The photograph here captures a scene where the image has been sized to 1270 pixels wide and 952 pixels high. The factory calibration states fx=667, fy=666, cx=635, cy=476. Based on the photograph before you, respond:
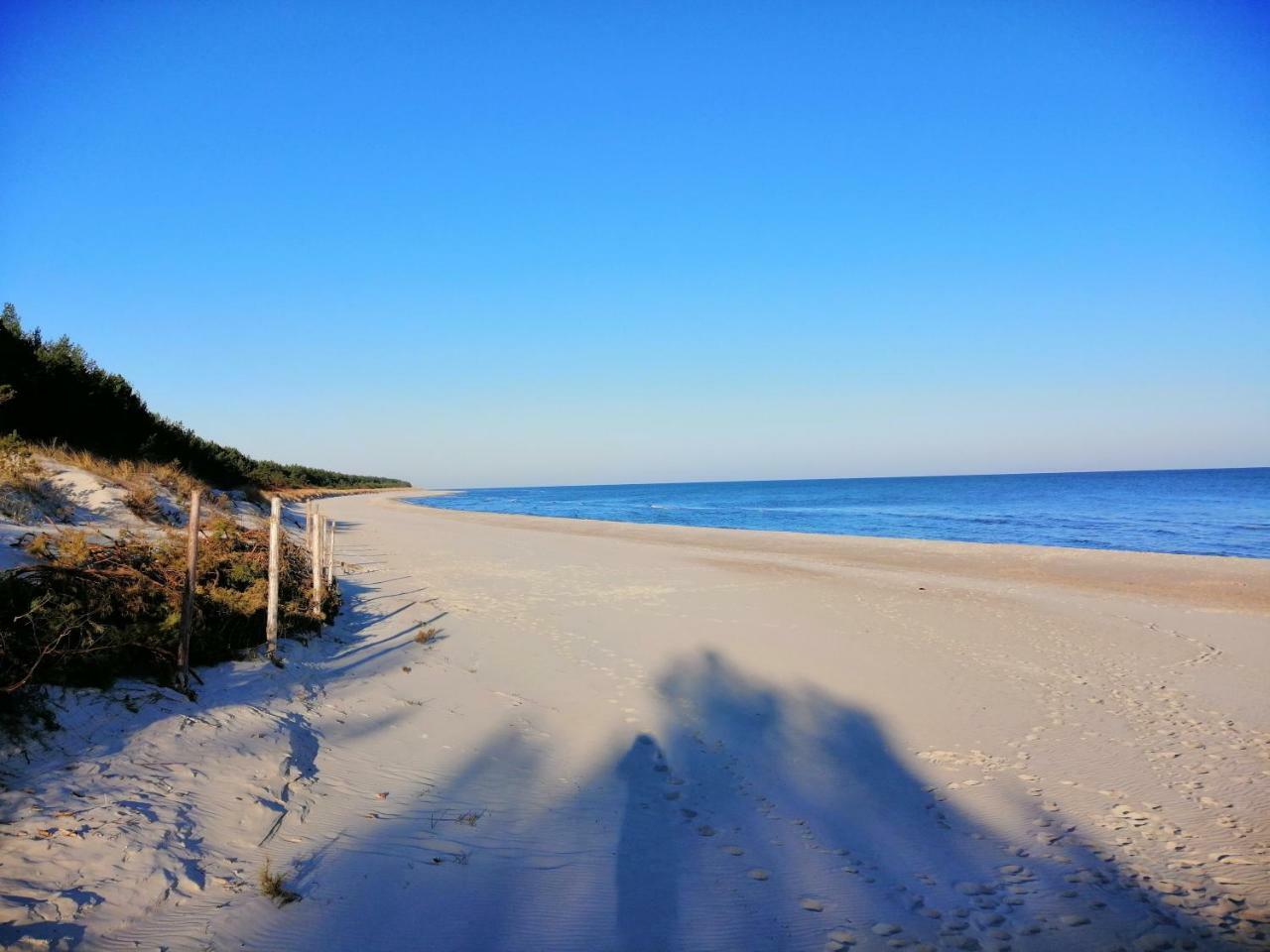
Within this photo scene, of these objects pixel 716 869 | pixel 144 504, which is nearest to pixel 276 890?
pixel 716 869

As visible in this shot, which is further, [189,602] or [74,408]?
[74,408]

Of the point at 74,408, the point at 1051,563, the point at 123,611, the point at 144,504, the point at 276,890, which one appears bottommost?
the point at 1051,563

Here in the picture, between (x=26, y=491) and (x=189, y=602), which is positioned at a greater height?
(x=26, y=491)

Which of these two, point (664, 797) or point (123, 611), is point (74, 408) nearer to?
point (123, 611)

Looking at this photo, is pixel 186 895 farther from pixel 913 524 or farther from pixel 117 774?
pixel 913 524

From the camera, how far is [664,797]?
4.92 metres

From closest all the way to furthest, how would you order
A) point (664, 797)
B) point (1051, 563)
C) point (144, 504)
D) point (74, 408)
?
point (664, 797), point (144, 504), point (74, 408), point (1051, 563)

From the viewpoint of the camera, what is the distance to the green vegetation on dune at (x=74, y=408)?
45.4ft

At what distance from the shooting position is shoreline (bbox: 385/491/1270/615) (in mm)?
14656

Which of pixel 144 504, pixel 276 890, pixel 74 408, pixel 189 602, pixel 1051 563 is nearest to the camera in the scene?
pixel 276 890

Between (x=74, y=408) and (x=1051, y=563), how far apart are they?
2563 centimetres

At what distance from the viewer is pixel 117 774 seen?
3.98 meters

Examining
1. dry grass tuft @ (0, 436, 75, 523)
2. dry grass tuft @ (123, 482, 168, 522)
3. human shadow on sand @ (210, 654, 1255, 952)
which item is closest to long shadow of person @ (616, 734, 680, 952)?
human shadow on sand @ (210, 654, 1255, 952)

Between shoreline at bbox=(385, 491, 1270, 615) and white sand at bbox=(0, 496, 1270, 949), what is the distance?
5.10 meters
